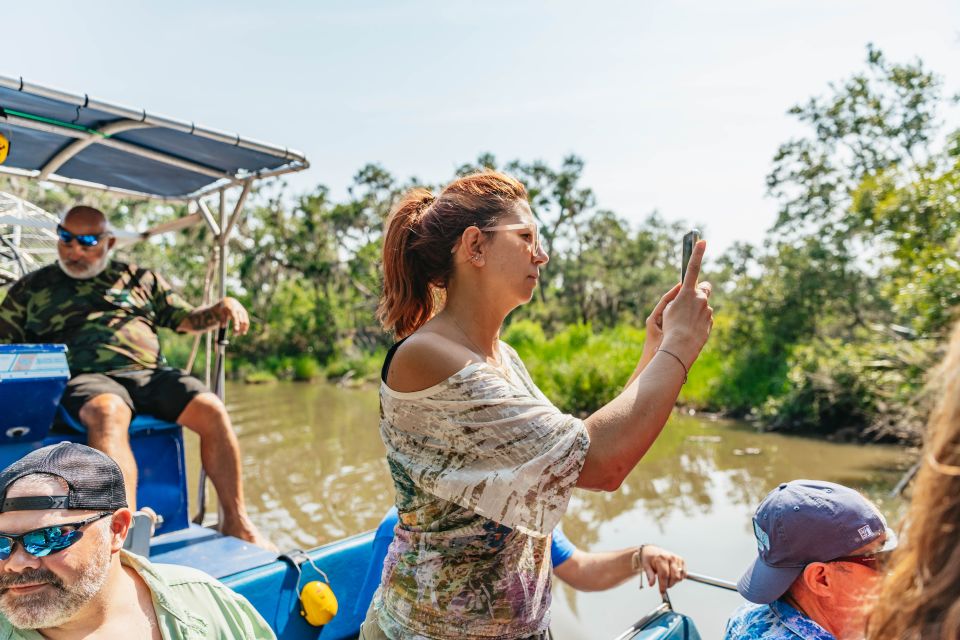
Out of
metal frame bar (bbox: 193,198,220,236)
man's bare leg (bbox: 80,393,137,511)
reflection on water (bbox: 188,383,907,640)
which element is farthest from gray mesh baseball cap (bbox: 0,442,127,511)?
reflection on water (bbox: 188,383,907,640)

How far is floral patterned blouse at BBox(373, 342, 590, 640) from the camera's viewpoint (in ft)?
3.66

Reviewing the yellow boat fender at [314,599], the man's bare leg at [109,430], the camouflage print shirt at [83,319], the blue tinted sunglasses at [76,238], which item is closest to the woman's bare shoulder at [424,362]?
the yellow boat fender at [314,599]

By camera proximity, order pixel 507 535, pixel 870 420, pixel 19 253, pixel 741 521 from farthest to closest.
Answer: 1. pixel 870 420
2. pixel 741 521
3. pixel 19 253
4. pixel 507 535

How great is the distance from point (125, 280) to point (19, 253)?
2.20 m

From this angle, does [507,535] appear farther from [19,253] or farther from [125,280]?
[19,253]

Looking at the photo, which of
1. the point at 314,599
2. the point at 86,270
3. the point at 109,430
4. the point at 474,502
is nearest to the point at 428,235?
the point at 474,502

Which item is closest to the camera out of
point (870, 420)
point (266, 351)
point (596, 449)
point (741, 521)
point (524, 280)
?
point (596, 449)

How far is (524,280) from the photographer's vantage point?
53.8 inches

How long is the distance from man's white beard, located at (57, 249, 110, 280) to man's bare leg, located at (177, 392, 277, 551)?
0.74 m

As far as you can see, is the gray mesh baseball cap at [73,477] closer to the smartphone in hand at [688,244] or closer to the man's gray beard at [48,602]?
the man's gray beard at [48,602]

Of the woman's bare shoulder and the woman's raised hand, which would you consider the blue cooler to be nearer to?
the woman's bare shoulder

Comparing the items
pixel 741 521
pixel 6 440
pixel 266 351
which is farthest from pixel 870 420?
pixel 266 351

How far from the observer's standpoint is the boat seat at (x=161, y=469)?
10.4ft

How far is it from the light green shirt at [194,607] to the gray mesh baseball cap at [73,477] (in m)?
0.17
